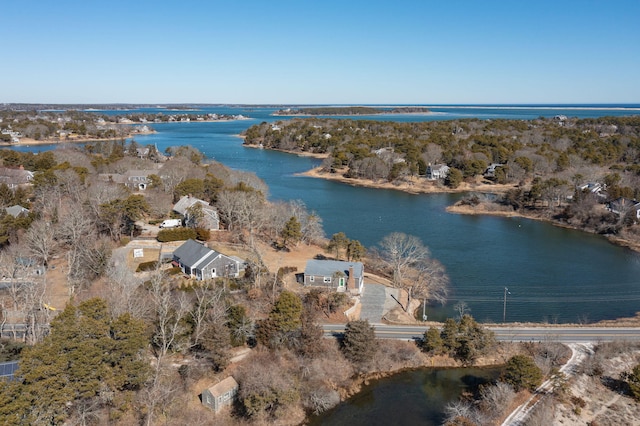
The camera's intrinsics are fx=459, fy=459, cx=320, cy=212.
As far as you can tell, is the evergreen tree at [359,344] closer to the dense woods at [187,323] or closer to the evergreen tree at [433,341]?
the dense woods at [187,323]

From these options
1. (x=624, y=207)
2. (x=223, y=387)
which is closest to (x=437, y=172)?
(x=624, y=207)

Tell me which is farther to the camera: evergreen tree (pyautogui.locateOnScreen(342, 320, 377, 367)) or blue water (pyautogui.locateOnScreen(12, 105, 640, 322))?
blue water (pyautogui.locateOnScreen(12, 105, 640, 322))

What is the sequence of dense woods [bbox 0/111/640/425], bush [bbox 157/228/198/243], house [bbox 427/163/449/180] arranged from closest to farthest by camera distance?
dense woods [bbox 0/111/640/425] < bush [bbox 157/228/198/243] < house [bbox 427/163/449/180]

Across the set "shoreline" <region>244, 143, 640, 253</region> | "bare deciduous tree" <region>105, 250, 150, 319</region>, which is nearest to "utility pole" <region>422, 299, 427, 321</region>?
"bare deciduous tree" <region>105, 250, 150, 319</region>

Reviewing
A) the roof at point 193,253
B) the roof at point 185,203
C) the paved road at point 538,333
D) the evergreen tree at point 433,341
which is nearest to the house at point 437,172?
the roof at point 185,203

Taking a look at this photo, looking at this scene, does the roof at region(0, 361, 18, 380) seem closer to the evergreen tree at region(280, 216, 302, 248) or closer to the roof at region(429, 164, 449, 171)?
the evergreen tree at region(280, 216, 302, 248)

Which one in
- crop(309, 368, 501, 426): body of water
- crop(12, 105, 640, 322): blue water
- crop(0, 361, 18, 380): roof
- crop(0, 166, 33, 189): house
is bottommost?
crop(309, 368, 501, 426): body of water

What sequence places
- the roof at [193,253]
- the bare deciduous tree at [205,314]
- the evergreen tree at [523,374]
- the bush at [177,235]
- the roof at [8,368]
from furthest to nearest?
the bush at [177,235], the roof at [193,253], the bare deciduous tree at [205,314], the evergreen tree at [523,374], the roof at [8,368]
